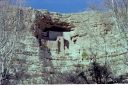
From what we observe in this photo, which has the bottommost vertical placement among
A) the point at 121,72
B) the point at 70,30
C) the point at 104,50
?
the point at 121,72

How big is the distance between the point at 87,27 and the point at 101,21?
1089mm

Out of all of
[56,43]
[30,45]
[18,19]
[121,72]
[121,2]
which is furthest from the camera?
[56,43]

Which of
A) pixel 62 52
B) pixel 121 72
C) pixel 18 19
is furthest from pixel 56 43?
pixel 18 19

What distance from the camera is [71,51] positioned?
24.3m

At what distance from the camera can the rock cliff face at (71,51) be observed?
21.7 m

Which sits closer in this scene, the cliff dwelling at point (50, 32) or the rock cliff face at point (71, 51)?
the rock cliff face at point (71, 51)

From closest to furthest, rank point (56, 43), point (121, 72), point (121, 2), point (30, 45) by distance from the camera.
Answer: point (121, 2)
point (121, 72)
point (30, 45)
point (56, 43)

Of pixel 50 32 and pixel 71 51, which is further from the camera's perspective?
pixel 50 32

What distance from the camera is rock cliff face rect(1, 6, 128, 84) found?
21688 mm

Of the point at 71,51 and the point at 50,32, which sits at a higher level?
the point at 50,32

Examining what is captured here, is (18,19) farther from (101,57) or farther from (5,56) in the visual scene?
(101,57)

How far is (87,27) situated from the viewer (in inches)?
956

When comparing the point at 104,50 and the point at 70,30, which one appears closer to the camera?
the point at 104,50

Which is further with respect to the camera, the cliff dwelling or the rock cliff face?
the cliff dwelling
